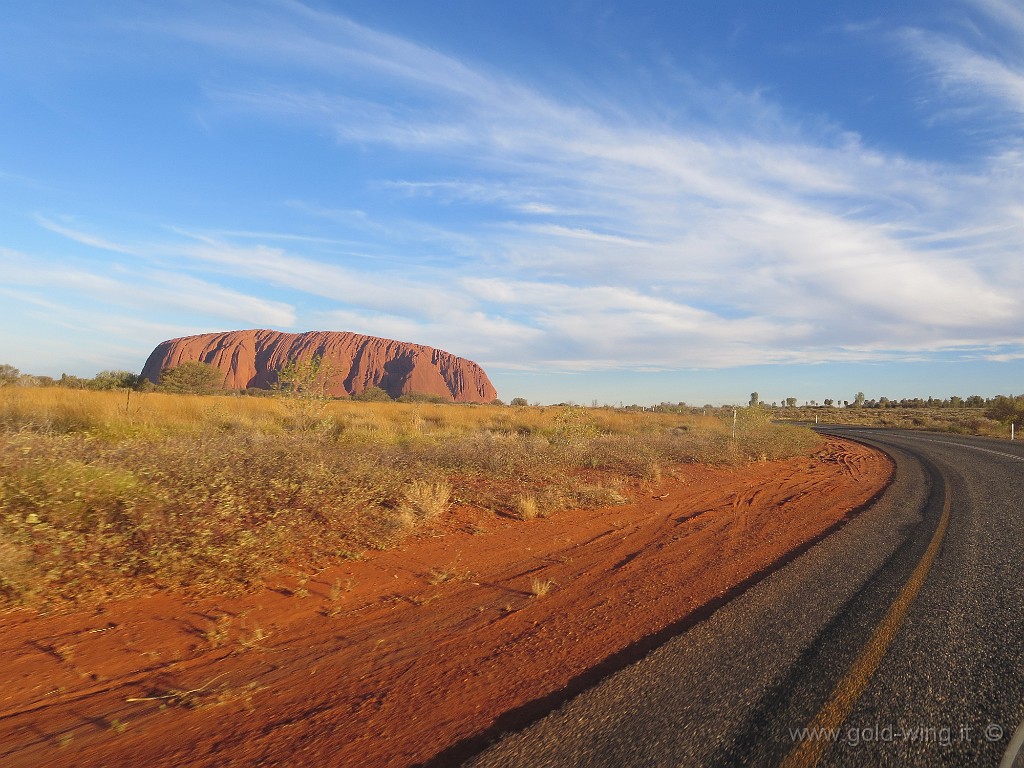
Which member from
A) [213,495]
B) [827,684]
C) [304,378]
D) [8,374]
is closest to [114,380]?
[8,374]

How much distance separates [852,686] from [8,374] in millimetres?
28327

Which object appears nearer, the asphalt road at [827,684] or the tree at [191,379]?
the asphalt road at [827,684]

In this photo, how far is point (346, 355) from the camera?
87.1 metres

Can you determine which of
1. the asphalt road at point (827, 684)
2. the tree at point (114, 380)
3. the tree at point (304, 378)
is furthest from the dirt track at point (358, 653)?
the tree at point (114, 380)

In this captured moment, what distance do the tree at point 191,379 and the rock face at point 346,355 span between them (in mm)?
44503

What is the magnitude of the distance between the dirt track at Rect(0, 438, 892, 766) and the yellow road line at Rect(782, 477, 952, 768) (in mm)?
1318

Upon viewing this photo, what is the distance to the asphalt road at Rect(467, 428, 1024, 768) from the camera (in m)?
2.84

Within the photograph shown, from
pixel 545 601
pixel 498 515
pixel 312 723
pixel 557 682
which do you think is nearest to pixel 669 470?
pixel 498 515

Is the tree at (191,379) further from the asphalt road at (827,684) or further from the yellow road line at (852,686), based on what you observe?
the yellow road line at (852,686)

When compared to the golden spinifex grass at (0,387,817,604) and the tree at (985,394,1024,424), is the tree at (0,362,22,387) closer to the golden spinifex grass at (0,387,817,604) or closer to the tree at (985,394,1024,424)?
the golden spinifex grass at (0,387,817,604)

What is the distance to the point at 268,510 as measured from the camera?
21.9 ft

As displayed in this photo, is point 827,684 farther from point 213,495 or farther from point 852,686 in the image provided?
point 213,495

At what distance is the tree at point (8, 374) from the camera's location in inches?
748

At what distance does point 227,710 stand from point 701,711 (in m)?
2.84
